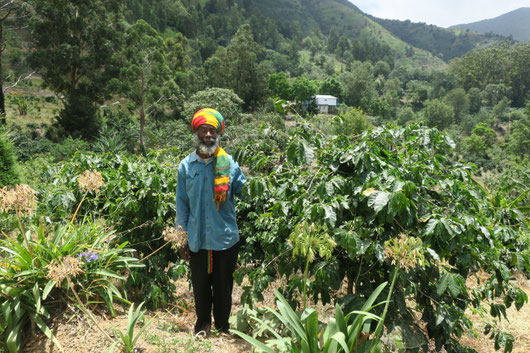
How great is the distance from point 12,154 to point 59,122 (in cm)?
1781

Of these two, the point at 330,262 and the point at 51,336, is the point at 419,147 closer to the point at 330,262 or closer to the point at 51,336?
the point at 330,262

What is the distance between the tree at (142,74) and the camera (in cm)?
2161

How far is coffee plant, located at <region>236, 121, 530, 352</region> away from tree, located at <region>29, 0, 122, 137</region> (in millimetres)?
22536

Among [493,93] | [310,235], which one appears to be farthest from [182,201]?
[493,93]

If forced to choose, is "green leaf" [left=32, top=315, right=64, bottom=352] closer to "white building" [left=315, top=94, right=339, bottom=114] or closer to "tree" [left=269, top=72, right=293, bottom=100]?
"tree" [left=269, top=72, right=293, bottom=100]

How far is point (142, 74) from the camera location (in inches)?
803

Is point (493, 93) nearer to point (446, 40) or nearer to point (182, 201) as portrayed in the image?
point (182, 201)

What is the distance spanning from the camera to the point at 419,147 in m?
2.52

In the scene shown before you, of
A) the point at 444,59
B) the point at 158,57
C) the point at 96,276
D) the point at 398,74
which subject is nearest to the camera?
the point at 96,276

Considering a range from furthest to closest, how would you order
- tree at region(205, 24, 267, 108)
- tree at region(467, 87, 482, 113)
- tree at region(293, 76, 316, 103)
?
tree at region(467, 87, 482, 113) < tree at region(293, 76, 316, 103) < tree at region(205, 24, 267, 108)

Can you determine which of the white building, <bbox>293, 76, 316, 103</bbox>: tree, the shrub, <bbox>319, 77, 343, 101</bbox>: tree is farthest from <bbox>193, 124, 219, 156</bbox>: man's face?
<bbox>319, 77, 343, 101</bbox>: tree

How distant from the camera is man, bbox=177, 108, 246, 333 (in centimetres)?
232

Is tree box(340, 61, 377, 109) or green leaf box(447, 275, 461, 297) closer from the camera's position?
green leaf box(447, 275, 461, 297)

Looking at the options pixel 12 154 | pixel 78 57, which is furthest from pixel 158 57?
pixel 12 154
